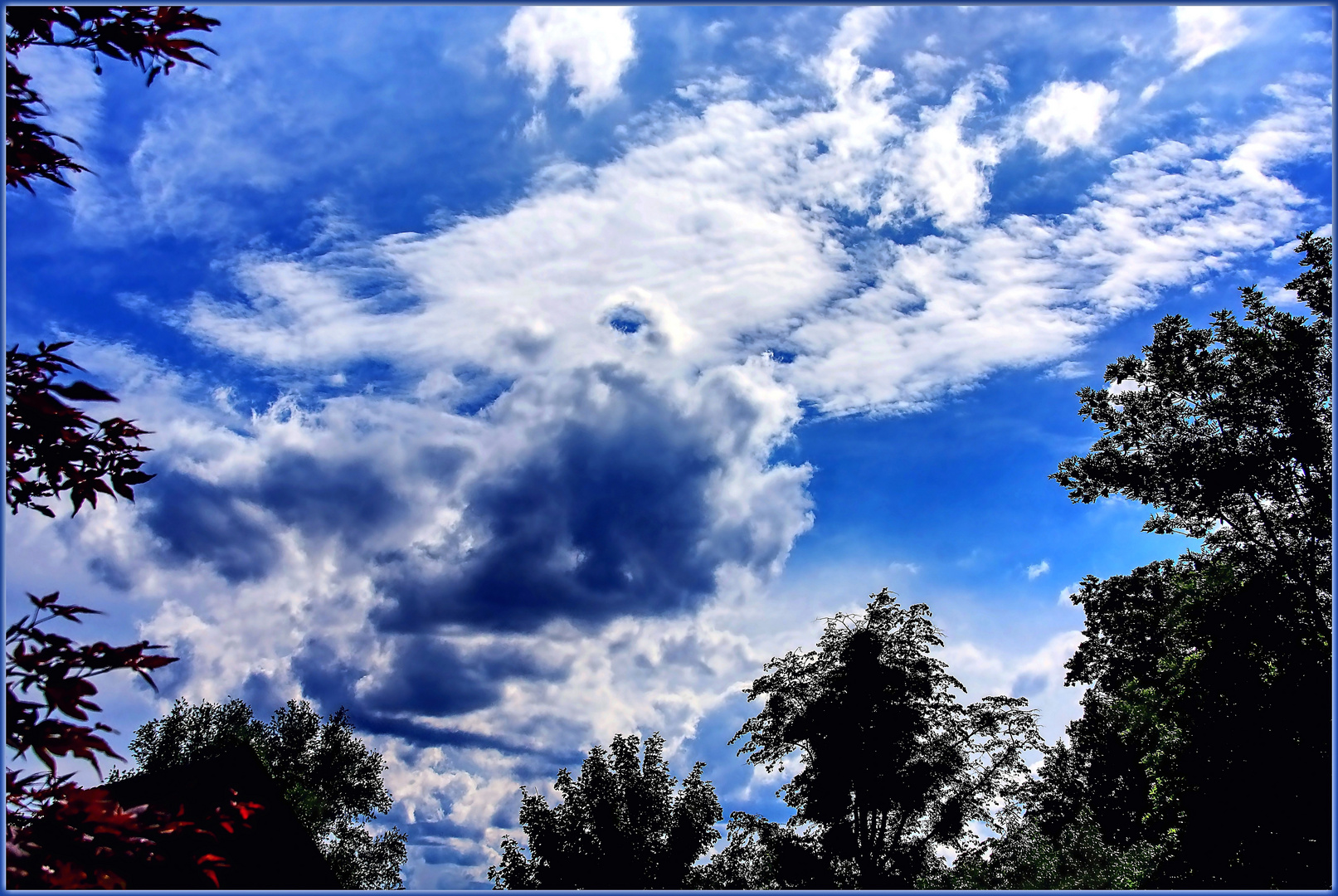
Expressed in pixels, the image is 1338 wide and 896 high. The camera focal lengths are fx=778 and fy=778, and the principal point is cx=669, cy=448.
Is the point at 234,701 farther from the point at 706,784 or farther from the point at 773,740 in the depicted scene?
the point at 773,740

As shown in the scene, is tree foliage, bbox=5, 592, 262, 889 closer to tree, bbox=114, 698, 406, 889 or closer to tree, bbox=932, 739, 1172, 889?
tree, bbox=932, 739, 1172, 889

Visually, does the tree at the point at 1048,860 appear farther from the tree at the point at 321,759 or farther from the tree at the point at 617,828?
the tree at the point at 321,759

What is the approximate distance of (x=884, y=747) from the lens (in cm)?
2878

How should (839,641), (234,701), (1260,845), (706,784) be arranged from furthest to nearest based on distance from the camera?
(234,701)
(706,784)
(839,641)
(1260,845)

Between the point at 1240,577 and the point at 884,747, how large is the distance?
14207 mm

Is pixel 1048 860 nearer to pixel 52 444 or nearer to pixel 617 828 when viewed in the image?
pixel 617 828

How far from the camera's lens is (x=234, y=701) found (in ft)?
178

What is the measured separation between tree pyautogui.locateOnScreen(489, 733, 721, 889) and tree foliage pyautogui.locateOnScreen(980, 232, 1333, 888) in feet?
62.7

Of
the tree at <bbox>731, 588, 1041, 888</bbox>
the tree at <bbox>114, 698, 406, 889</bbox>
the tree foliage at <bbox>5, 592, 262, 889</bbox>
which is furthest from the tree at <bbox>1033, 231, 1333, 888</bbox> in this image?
the tree at <bbox>114, 698, 406, 889</bbox>

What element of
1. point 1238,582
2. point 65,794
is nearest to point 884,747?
point 1238,582

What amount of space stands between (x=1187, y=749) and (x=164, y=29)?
23.2m

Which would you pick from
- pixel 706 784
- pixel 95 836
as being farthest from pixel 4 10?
pixel 706 784

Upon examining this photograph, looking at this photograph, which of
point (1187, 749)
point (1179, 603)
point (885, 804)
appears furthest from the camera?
point (885, 804)

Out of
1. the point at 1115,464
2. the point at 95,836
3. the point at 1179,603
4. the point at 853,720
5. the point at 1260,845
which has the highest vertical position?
the point at 1115,464
